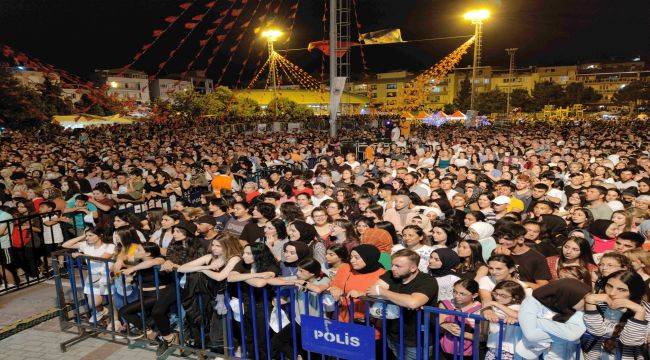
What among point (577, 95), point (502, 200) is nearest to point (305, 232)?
point (502, 200)

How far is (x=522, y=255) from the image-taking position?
4.50 meters

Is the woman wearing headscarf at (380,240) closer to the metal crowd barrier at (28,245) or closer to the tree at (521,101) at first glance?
the metal crowd barrier at (28,245)

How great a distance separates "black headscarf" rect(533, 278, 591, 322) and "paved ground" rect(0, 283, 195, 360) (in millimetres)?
3588

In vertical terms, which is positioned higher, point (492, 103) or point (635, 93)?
point (635, 93)

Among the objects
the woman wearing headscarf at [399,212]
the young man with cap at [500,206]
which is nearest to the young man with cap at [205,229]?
the woman wearing headscarf at [399,212]

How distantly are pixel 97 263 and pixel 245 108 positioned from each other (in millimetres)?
47063

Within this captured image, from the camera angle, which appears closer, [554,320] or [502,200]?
[554,320]

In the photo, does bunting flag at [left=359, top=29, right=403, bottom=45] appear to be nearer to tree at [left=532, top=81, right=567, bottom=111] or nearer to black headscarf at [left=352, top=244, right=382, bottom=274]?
black headscarf at [left=352, top=244, right=382, bottom=274]

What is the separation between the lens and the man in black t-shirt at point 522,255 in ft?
14.0

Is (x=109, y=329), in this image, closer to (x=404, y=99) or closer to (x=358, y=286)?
(x=358, y=286)

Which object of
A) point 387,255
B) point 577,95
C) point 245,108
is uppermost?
point 577,95

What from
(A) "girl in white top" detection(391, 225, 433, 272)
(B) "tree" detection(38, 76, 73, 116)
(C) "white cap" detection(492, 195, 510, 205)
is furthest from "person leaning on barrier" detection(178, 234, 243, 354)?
(B) "tree" detection(38, 76, 73, 116)

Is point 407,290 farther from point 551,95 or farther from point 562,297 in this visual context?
point 551,95

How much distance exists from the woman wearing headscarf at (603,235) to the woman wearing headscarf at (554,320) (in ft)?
8.26
